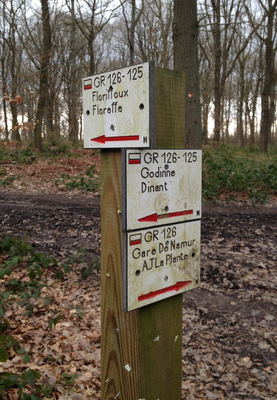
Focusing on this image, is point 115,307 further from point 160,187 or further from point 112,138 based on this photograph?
point 112,138

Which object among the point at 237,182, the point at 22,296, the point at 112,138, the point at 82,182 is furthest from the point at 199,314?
the point at 237,182

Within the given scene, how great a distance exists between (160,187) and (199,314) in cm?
313

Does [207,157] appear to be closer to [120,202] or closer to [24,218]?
[24,218]

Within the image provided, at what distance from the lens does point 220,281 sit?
17.6ft

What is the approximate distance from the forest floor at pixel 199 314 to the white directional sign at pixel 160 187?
1.98 metres

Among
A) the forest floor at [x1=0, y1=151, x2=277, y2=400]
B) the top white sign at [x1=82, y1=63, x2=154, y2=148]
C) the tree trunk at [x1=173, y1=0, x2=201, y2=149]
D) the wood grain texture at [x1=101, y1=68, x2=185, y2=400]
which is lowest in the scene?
the forest floor at [x1=0, y1=151, x2=277, y2=400]

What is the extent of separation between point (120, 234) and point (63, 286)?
3.35 m

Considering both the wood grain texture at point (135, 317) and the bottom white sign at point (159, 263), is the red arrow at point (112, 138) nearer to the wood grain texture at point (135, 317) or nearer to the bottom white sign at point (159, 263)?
the wood grain texture at point (135, 317)

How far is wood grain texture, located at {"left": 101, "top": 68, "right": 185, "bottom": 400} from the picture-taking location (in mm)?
1812

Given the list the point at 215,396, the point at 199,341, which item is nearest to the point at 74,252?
the point at 199,341

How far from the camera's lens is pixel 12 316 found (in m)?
3.96

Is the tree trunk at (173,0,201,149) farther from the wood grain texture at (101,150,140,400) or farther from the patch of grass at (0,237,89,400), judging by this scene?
the wood grain texture at (101,150,140,400)

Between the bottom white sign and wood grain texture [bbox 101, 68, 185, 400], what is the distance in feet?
0.30

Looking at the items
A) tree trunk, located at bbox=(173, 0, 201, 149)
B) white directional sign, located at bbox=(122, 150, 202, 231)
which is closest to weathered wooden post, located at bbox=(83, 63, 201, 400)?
white directional sign, located at bbox=(122, 150, 202, 231)
